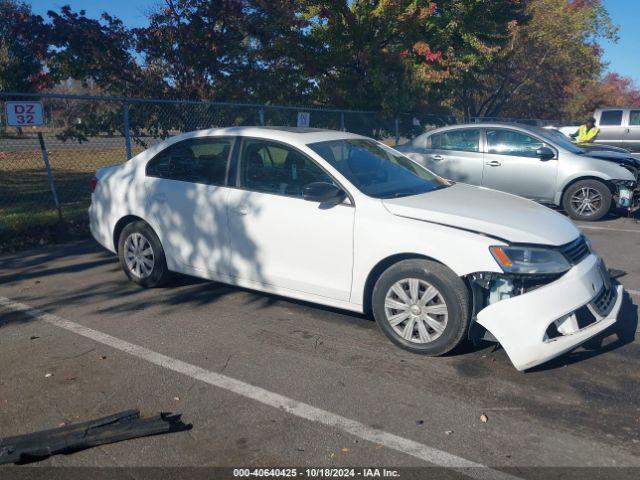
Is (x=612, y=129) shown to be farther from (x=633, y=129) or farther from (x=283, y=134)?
(x=283, y=134)

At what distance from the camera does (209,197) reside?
18.4 ft

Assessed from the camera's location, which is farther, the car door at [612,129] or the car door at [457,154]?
the car door at [612,129]

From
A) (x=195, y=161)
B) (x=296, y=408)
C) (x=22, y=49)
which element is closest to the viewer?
(x=296, y=408)

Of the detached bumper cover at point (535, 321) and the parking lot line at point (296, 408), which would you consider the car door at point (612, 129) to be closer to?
the detached bumper cover at point (535, 321)

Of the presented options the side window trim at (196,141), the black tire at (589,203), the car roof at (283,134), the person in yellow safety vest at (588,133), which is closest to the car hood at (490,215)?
the car roof at (283,134)

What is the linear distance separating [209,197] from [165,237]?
27.0 inches

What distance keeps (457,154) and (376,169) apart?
215 inches

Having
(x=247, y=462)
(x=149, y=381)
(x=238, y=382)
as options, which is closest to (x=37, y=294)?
(x=149, y=381)

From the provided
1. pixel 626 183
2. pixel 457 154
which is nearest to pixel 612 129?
pixel 626 183

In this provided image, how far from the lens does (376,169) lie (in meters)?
5.45

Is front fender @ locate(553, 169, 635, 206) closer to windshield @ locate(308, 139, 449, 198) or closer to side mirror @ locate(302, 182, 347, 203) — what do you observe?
windshield @ locate(308, 139, 449, 198)

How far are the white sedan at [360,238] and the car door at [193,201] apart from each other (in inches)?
0.5

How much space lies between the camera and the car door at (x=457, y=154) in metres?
10.4

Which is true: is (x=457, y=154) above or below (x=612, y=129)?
below
